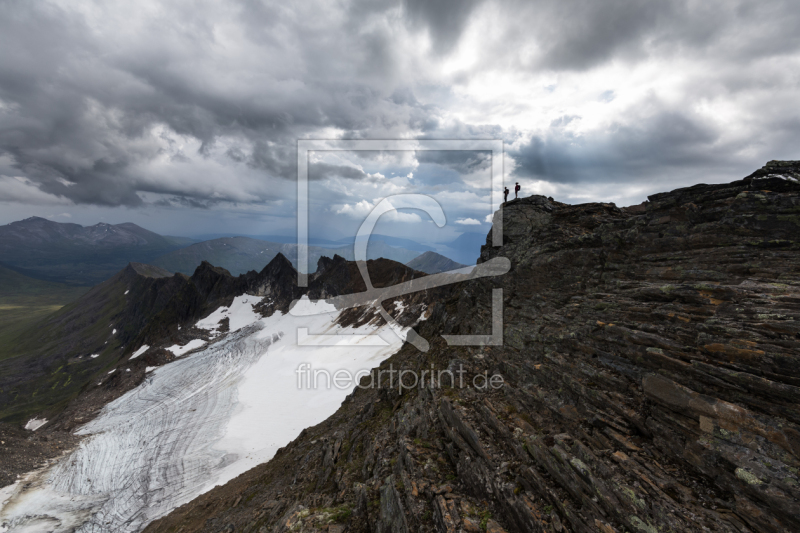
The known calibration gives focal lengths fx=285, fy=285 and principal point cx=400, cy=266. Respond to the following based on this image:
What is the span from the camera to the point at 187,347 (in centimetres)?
9881

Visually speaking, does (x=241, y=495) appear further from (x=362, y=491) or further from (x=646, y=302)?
(x=646, y=302)

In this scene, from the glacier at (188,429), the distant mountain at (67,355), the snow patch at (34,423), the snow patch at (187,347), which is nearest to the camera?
the glacier at (188,429)

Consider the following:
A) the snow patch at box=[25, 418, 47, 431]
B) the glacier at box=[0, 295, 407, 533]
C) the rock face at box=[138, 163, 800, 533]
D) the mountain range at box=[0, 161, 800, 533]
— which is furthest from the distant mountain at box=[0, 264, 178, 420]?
the rock face at box=[138, 163, 800, 533]

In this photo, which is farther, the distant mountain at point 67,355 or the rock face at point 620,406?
the distant mountain at point 67,355

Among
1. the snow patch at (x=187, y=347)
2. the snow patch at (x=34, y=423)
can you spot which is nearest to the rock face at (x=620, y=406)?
the snow patch at (x=187, y=347)

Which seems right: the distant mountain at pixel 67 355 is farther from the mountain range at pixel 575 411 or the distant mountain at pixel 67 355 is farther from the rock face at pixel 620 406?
the rock face at pixel 620 406

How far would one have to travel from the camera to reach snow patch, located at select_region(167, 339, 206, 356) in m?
95.5

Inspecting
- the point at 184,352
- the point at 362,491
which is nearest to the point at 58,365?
the point at 184,352

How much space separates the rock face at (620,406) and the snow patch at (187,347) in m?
90.6

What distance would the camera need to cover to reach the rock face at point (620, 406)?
8.81 m

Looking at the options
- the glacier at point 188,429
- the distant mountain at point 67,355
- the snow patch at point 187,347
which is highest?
the snow patch at point 187,347

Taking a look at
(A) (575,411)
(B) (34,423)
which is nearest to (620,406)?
(A) (575,411)

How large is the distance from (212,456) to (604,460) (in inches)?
2300

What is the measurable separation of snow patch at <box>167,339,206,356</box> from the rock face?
90.6 metres
